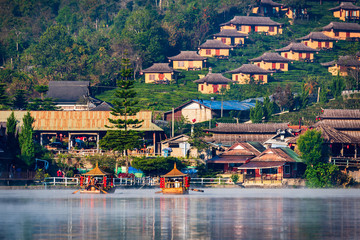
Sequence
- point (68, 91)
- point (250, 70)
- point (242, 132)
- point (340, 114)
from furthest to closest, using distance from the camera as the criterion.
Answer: point (250, 70) → point (68, 91) → point (242, 132) → point (340, 114)

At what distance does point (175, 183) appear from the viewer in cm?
5766

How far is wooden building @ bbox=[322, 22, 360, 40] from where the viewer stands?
143500 millimetres

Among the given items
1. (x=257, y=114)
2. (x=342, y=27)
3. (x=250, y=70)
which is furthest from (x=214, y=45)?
(x=257, y=114)

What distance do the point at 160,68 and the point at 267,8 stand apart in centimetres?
4654

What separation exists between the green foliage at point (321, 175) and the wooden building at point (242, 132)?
14642 millimetres

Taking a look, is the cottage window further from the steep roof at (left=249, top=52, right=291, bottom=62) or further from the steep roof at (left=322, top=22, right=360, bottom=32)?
the steep roof at (left=322, top=22, right=360, bottom=32)

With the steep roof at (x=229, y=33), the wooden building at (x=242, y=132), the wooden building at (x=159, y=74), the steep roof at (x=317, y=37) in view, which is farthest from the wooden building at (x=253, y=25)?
the wooden building at (x=242, y=132)

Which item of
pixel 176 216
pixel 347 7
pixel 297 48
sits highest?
pixel 347 7

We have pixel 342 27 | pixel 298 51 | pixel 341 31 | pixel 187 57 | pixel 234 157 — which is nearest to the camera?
pixel 234 157

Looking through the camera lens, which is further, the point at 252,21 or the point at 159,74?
the point at 252,21

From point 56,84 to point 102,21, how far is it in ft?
205

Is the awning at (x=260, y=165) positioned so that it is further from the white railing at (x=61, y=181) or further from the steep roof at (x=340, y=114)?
the white railing at (x=61, y=181)

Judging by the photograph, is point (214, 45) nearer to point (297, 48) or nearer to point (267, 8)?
point (297, 48)

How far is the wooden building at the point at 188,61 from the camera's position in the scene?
12912 centimetres
